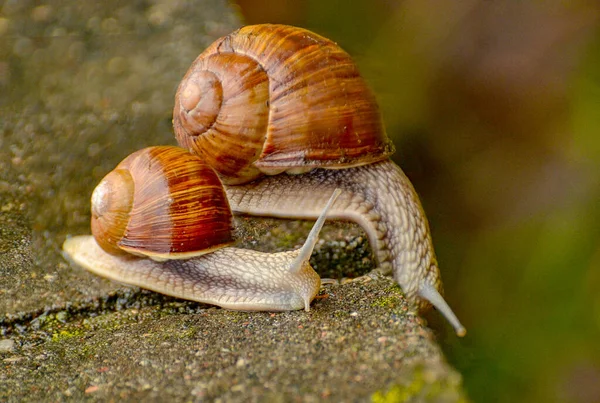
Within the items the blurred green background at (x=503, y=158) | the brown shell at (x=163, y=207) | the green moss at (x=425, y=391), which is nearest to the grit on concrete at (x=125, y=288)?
the green moss at (x=425, y=391)

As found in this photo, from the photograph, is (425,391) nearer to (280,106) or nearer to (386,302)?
(386,302)

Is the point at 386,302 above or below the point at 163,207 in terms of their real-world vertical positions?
below

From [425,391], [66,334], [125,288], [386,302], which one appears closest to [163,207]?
[125,288]

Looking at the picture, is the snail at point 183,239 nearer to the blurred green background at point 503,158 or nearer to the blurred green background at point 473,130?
the blurred green background at point 473,130

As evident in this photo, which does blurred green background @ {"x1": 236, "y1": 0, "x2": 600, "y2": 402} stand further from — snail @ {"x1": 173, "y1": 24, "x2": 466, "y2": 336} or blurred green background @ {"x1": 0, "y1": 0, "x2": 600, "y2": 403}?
snail @ {"x1": 173, "y1": 24, "x2": 466, "y2": 336}

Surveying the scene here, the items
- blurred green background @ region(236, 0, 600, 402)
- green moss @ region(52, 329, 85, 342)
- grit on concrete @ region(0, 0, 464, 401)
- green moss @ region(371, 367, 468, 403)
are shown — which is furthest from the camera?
blurred green background @ region(236, 0, 600, 402)

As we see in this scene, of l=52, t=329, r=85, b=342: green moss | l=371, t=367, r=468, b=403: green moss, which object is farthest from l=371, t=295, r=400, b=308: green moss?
l=52, t=329, r=85, b=342: green moss

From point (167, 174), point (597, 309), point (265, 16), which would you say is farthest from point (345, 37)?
point (597, 309)

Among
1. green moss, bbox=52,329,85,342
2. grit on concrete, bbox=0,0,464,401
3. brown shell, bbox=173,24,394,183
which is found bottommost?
green moss, bbox=52,329,85,342
